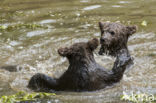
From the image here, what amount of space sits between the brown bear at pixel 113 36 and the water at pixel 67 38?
0.50 m

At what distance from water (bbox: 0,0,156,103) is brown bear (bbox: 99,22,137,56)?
0.50 m

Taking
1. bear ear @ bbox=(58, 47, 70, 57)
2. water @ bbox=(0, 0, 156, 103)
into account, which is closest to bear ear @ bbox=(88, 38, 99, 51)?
bear ear @ bbox=(58, 47, 70, 57)

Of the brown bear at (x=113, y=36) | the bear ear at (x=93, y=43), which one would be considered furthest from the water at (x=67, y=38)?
the bear ear at (x=93, y=43)

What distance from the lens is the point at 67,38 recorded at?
9039 mm

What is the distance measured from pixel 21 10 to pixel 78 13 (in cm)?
204

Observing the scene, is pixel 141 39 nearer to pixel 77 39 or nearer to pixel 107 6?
pixel 77 39

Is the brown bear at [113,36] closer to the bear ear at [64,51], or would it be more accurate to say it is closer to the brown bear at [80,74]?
the brown bear at [80,74]

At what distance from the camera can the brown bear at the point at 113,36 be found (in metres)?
6.51

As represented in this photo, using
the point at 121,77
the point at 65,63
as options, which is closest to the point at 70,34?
the point at 65,63

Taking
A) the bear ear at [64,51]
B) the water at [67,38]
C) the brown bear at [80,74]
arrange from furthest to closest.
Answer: the water at [67,38] < the brown bear at [80,74] < the bear ear at [64,51]

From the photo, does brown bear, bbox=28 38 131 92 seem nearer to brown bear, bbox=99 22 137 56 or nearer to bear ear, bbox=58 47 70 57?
bear ear, bbox=58 47 70 57

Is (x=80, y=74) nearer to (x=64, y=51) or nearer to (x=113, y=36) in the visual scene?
(x=64, y=51)

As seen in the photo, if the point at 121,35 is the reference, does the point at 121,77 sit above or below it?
below

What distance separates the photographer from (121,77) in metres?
6.15
